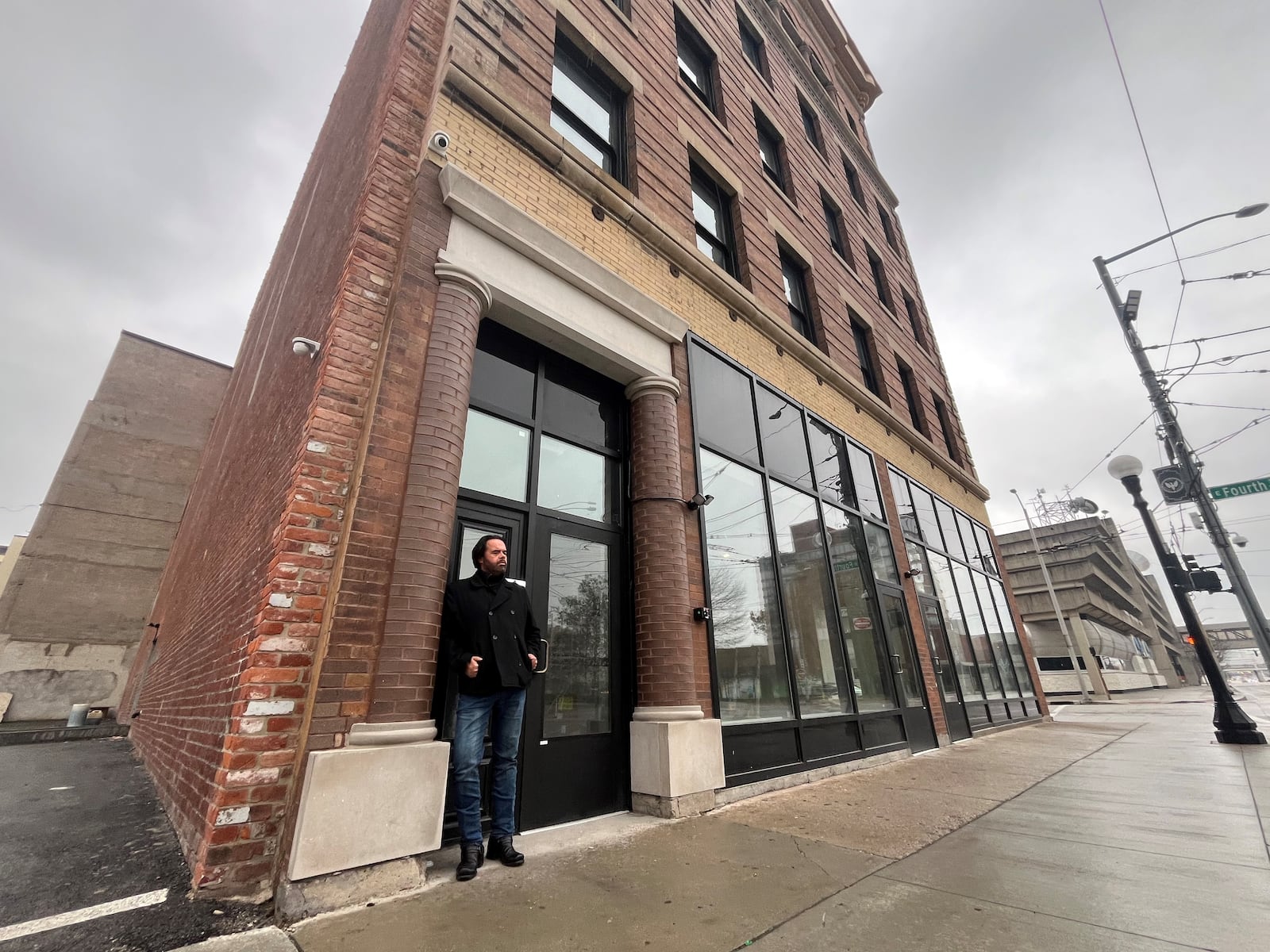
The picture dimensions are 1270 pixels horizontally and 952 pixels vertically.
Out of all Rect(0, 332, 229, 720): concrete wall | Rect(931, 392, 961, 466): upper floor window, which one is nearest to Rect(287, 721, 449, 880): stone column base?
Rect(931, 392, 961, 466): upper floor window

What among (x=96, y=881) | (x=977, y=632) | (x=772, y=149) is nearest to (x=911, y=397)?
(x=977, y=632)

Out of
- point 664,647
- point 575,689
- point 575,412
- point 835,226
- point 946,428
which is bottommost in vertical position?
point 575,689

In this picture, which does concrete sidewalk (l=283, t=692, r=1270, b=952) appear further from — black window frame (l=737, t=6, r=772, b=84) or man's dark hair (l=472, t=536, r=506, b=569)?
black window frame (l=737, t=6, r=772, b=84)

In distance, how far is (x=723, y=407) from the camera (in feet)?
22.9

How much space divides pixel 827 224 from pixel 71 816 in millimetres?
15542

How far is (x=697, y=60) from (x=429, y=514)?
1120 centimetres

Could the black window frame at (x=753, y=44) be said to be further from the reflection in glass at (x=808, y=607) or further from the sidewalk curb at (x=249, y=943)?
the sidewalk curb at (x=249, y=943)

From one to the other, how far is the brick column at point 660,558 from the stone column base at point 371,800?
80.0 inches

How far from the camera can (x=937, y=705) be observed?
897 centimetres

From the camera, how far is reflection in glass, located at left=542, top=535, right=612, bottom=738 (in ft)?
14.1

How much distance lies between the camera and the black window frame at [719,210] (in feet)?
28.5

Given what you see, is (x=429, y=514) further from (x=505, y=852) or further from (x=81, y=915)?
(x=81, y=915)

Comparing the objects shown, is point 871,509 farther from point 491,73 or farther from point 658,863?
point 491,73

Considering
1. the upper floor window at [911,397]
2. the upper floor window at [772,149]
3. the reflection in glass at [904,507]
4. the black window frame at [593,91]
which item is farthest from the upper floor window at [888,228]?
the black window frame at [593,91]
